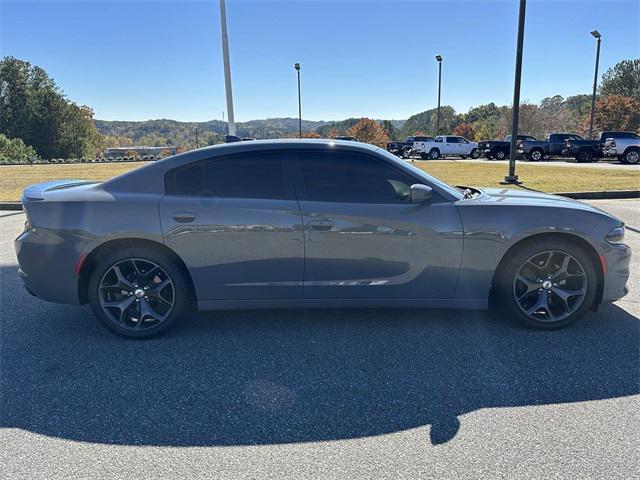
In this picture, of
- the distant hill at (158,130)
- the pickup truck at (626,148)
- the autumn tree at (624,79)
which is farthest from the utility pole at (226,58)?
the distant hill at (158,130)

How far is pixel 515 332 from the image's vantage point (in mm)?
3658

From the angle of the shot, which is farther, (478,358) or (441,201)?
(441,201)

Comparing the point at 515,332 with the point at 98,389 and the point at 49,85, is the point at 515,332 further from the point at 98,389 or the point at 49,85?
the point at 49,85

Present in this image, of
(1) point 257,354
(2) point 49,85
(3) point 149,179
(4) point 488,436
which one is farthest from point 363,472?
(2) point 49,85

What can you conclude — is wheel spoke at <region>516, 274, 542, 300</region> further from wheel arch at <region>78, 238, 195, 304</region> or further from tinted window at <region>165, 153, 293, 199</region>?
wheel arch at <region>78, 238, 195, 304</region>

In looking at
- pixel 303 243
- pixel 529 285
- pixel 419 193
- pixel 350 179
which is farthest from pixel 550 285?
pixel 303 243

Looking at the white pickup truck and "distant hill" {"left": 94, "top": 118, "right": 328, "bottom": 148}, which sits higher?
"distant hill" {"left": 94, "top": 118, "right": 328, "bottom": 148}

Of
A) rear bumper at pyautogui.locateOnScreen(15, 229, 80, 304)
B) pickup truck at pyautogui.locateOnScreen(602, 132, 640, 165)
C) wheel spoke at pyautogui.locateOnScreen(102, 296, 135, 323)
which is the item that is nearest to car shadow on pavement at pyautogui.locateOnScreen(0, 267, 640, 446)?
wheel spoke at pyautogui.locateOnScreen(102, 296, 135, 323)

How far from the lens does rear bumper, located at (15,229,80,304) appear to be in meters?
3.57

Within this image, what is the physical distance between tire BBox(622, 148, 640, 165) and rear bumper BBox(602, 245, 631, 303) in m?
24.6

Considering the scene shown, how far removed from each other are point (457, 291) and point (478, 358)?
0.56 m

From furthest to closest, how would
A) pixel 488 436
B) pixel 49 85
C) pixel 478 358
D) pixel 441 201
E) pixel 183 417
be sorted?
pixel 49 85 → pixel 441 201 → pixel 478 358 → pixel 183 417 → pixel 488 436

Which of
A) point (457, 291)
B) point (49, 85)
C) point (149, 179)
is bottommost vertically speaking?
point (457, 291)

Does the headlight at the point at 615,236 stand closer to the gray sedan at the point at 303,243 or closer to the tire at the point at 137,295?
the gray sedan at the point at 303,243
